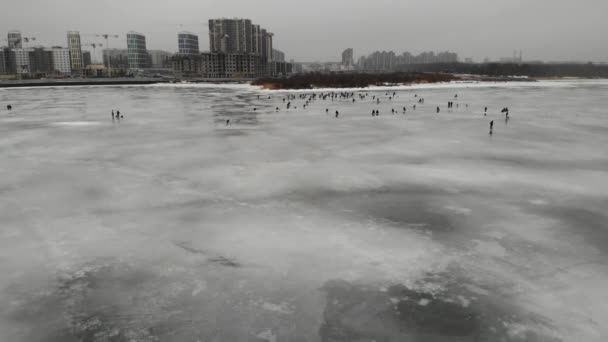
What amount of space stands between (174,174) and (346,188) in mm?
5597

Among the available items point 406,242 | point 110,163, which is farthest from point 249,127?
point 406,242

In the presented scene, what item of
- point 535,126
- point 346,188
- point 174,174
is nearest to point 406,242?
point 346,188

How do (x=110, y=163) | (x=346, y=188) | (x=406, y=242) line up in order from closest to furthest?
(x=406, y=242), (x=346, y=188), (x=110, y=163)

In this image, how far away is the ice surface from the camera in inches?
224

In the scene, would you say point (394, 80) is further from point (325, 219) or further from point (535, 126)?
point (325, 219)

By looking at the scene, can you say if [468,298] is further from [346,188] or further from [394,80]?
[394,80]

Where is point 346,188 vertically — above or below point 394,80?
below

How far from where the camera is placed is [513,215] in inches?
384

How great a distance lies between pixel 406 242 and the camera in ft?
26.9

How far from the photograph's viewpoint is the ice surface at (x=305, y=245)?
18.7ft

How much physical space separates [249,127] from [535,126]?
16.5m

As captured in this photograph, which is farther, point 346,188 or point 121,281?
point 346,188

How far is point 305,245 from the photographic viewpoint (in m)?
8.13

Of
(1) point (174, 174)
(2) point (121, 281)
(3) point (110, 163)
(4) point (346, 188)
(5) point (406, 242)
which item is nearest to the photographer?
(2) point (121, 281)
